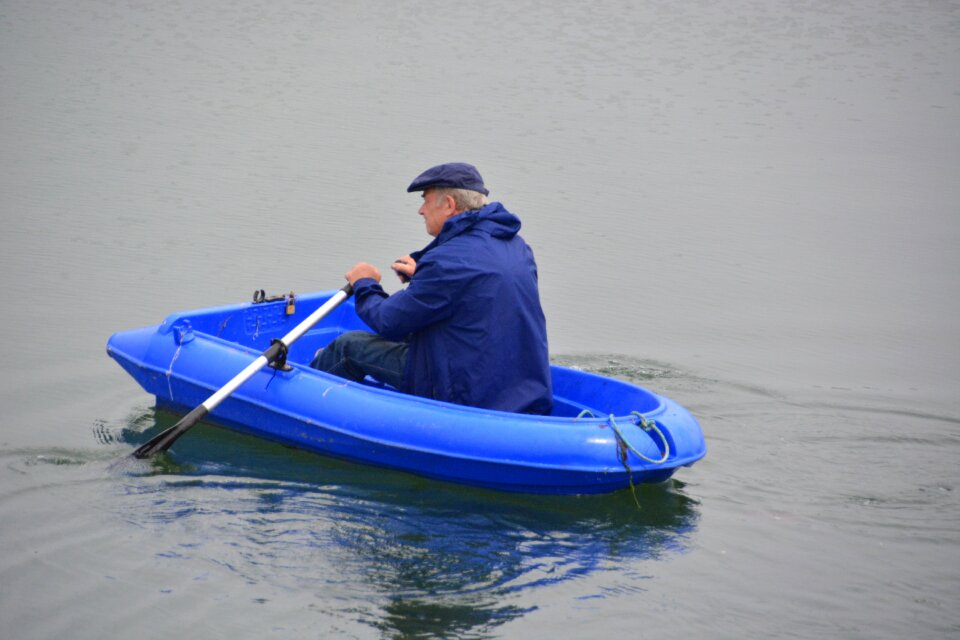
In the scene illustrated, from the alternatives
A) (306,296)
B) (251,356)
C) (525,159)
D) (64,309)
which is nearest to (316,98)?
(525,159)

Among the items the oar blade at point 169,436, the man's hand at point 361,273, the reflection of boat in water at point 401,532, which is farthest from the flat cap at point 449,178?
the oar blade at point 169,436

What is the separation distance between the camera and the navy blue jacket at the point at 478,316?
233 inches

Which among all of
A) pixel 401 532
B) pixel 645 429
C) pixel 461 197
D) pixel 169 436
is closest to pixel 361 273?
pixel 461 197

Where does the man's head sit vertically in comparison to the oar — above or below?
above

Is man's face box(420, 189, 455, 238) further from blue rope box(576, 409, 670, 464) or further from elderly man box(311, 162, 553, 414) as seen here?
blue rope box(576, 409, 670, 464)

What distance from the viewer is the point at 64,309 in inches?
342

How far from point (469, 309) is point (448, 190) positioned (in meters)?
0.60

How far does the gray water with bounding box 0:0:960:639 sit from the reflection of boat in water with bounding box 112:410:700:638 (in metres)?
0.02

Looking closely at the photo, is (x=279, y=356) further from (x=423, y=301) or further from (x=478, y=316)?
(x=478, y=316)

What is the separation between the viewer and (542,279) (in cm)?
991

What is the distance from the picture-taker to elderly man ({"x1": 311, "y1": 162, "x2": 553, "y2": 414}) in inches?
233

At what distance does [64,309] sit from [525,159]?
523 cm

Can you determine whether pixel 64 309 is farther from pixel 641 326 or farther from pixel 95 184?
pixel 641 326

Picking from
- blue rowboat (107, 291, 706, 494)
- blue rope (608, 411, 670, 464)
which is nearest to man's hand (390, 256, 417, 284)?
blue rowboat (107, 291, 706, 494)
